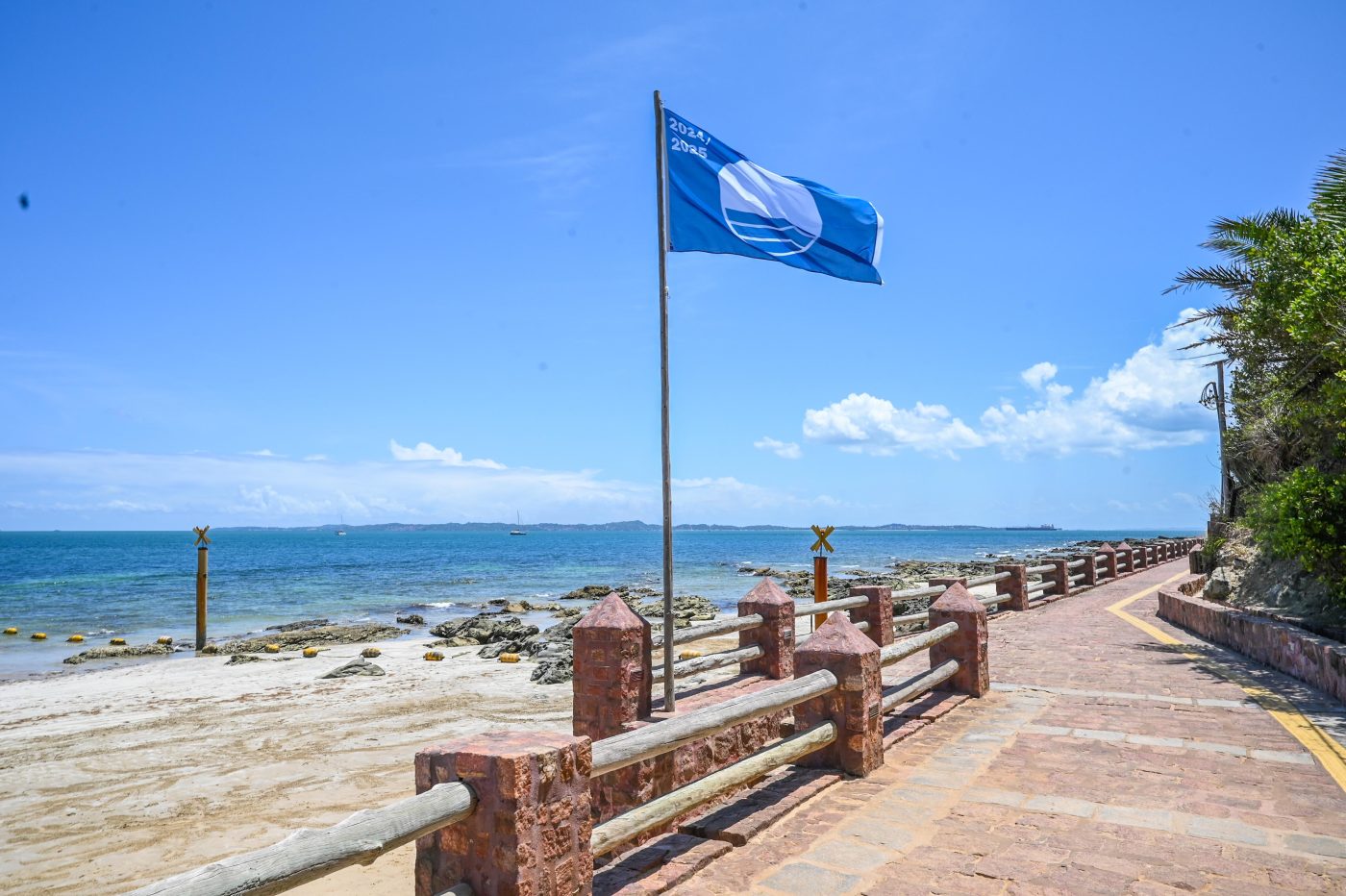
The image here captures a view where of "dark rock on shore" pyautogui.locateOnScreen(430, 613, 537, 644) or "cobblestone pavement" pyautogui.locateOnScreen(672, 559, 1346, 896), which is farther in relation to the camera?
"dark rock on shore" pyautogui.locateOnScreen(430, 613, 537, 644)

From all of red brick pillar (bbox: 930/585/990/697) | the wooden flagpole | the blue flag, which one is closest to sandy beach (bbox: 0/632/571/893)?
the wooden flagpole

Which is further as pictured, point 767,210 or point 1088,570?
point 1088,570

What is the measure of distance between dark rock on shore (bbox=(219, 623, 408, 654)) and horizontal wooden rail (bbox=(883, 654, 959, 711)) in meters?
19.4

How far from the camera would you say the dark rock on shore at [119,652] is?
21594mm

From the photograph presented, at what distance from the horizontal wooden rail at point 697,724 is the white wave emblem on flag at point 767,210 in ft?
13.4

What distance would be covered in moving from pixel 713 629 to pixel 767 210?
4.12m

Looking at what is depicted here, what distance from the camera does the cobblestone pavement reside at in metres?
4.30

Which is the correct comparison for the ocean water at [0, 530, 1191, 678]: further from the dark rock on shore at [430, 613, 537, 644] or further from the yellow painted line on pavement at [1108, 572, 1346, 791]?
the yellow painted line on pavement at [1108, 572, 1346, 791]

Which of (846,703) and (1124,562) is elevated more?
(846,703)

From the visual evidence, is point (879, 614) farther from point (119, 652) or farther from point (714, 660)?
point (119, 652)

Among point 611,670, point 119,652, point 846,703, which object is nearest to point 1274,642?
point 846,703

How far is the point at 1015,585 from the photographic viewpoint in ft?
59.5

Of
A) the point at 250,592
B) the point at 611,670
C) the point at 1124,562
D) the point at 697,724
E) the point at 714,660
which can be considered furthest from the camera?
the point at 250,592

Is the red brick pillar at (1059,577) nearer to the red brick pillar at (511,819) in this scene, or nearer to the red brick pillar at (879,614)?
the red brick pillar at (879,614)
